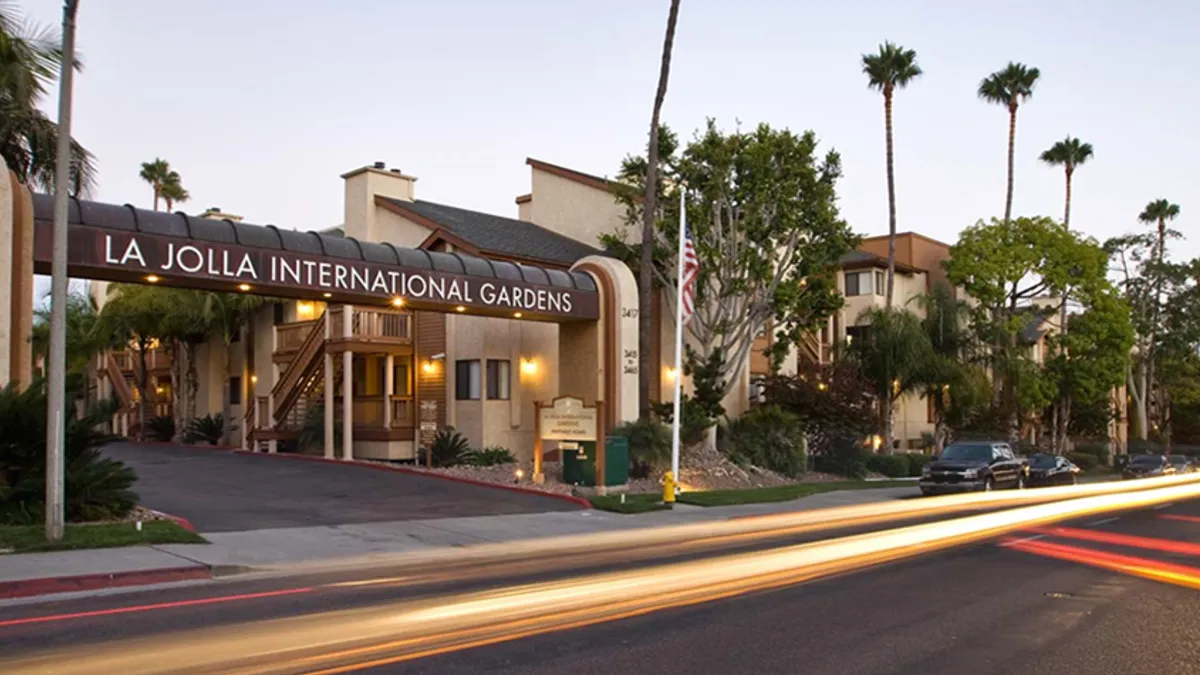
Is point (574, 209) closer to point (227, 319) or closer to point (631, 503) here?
point (227, 319)

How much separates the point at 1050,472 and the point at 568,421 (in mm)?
19027

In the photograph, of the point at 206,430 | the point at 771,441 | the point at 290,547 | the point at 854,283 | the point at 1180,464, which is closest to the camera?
the point at 290,547

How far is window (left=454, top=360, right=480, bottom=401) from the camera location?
3189 centimetres

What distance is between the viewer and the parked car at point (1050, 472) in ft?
114

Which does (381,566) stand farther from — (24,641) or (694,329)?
(694,329)

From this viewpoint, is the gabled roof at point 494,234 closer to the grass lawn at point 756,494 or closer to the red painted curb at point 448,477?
the red painted curb at point 448,477

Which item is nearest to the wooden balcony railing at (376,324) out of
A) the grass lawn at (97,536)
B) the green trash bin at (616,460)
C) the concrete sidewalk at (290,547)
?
the green trash bin at (616,460)

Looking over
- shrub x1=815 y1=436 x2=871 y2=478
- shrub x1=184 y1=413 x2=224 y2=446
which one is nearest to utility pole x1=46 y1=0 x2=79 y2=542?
shrub x1=184 y1=413 x2=224 y2=446

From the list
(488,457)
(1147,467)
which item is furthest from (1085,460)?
(488,457)

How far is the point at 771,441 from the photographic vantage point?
33.1m

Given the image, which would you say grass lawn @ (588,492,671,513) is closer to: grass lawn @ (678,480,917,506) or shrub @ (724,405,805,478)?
grass lawn @ (678,480,917,506)

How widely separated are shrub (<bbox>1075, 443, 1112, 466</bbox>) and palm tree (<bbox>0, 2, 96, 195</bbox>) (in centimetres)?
5505

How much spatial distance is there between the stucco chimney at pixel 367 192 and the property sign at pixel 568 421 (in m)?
13.4

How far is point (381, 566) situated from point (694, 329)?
20.3 metres
